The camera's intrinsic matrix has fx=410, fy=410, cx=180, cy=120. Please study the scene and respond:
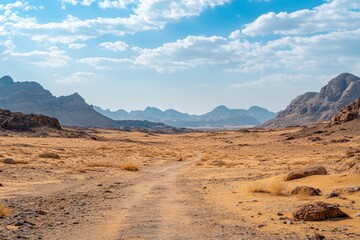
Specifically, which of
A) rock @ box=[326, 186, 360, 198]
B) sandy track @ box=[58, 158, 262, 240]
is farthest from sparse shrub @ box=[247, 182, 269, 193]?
rock @ box=[326, 186, 360, 198]

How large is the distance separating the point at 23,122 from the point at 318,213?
96.9m

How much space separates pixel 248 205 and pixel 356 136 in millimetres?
72795

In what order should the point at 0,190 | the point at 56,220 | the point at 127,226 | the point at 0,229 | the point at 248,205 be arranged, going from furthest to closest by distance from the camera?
the point at 0,190
the point at 248,205
the point at 56,220
the point at 127,226
the point at 0,229

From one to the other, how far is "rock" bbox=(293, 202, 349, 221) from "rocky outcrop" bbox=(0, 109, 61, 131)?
91.0m

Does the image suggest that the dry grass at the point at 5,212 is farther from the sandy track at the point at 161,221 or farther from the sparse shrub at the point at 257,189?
the sparse shrub at the point at 257,189

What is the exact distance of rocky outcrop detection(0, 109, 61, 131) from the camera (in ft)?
308

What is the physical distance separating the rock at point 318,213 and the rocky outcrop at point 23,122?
91.0m

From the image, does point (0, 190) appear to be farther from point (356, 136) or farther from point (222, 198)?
point (356, 136)

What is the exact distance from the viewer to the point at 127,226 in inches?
422

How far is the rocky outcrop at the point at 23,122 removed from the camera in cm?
9375

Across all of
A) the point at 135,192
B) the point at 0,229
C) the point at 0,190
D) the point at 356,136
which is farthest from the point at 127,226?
the point at 356,136

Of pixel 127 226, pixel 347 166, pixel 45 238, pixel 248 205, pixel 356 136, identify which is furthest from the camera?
pixel 356 136

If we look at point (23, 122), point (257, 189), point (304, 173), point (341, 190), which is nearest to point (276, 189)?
point (257, 189)

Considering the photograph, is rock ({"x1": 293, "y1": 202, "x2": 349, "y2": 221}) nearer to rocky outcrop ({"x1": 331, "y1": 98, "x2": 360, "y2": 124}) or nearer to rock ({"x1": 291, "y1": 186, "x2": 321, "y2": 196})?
rock ({"x1": 291, "y1": 186, "x2": 321, "y2": 196})
